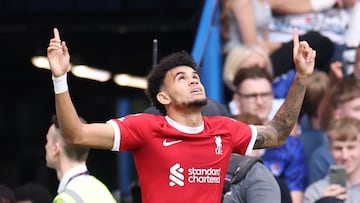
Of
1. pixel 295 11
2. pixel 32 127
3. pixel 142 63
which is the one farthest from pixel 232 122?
pixel 32 127

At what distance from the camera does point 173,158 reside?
5855mm

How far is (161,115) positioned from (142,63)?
27.6ft

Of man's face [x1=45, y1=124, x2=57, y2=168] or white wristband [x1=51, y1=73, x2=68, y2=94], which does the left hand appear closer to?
white wristband [x1=51, y1=73, x2=68, y2=94]

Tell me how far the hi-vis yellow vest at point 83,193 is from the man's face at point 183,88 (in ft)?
2.08

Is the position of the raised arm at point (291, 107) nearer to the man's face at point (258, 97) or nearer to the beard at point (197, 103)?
the beard at point (197, 103)

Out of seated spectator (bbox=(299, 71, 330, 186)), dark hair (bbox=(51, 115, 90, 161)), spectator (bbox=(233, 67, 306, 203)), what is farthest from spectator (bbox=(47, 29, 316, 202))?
seated spectator (bbox=(299, 71, 330, 186))

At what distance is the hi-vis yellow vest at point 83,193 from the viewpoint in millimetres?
6148

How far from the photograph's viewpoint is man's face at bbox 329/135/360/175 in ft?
25.3

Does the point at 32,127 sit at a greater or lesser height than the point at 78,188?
lesser

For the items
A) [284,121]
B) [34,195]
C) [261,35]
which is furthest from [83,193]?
[261,35]

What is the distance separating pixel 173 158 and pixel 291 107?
78 centimetres

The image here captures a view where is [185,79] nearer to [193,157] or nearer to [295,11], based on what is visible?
[193,157]

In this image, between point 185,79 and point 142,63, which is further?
point 142,63

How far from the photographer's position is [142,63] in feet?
48.1
